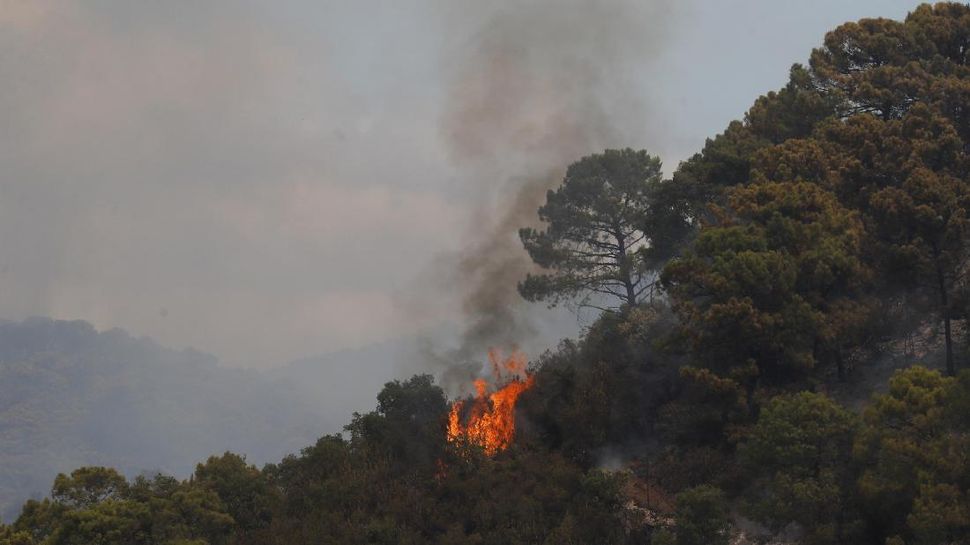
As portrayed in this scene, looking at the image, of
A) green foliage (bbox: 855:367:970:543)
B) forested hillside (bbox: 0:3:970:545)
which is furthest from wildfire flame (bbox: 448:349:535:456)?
green foliage (bbox: 855:367:970:543)

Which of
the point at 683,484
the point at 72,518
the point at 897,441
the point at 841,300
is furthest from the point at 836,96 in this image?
the point at 72,518

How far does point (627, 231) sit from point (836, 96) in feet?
52.6

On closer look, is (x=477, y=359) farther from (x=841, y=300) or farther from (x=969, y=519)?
(x=969, y=519)

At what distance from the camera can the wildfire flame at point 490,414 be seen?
147 feet

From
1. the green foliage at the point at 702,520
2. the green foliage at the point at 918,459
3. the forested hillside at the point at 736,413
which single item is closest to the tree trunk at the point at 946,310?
the forested hillside at the point at 736,413

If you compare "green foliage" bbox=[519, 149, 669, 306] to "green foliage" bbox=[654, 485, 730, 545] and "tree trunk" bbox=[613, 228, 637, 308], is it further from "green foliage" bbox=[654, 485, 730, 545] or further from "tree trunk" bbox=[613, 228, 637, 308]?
"green foliage" bbox=[654, 485, 730, 545]

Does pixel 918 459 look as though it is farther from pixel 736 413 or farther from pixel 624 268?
pixel 624 268

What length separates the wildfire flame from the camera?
44750 mm

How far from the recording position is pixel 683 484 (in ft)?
125

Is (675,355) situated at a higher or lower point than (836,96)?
lower

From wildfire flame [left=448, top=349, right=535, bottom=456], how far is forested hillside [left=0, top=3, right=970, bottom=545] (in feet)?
1.19

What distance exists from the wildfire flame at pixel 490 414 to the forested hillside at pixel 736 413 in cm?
36

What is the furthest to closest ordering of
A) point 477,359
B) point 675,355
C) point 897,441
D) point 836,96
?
1. point 477,359
2. point 836,96
3. point 675,355
4. point 897,441

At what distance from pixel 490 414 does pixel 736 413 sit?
13.3m
